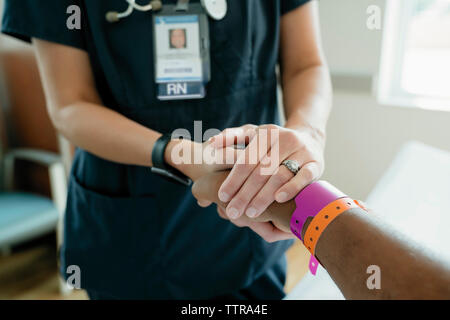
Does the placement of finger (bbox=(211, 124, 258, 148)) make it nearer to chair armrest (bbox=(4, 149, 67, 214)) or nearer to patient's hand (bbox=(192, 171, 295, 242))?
patient's hand (bbox=(192, 171, 295, 242))

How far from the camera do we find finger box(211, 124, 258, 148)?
0.72 metres

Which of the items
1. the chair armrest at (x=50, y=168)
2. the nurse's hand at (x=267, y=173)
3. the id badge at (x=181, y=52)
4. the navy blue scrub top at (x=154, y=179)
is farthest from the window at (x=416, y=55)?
the chair armrest at (x=50, y=168)

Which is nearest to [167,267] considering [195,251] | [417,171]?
[195,251]

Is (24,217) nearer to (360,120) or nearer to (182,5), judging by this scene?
(182,5)

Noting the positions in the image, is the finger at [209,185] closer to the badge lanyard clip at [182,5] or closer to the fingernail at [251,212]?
the fingernail at [251,212]

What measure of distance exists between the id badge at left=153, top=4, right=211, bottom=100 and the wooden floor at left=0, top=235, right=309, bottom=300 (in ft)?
5.00

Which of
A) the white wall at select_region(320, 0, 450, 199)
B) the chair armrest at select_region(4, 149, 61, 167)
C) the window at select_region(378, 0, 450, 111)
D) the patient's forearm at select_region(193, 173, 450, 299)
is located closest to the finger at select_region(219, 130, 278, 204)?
the patient's forearm at select_region(193, 173, 450, 299)

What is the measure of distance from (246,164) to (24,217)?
5.23 feet

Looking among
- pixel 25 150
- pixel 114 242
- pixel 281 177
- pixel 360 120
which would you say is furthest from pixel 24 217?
pixel 360 120

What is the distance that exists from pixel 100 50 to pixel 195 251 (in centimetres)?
49

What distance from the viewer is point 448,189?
103cm

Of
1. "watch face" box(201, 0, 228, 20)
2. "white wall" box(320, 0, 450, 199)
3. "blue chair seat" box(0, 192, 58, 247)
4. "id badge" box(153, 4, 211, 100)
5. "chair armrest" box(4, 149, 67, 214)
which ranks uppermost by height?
"watch face" box(201, 0, 228, 20)

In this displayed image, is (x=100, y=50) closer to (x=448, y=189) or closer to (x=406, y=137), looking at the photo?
(x=448, y=189)

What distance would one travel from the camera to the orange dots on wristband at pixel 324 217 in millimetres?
585
